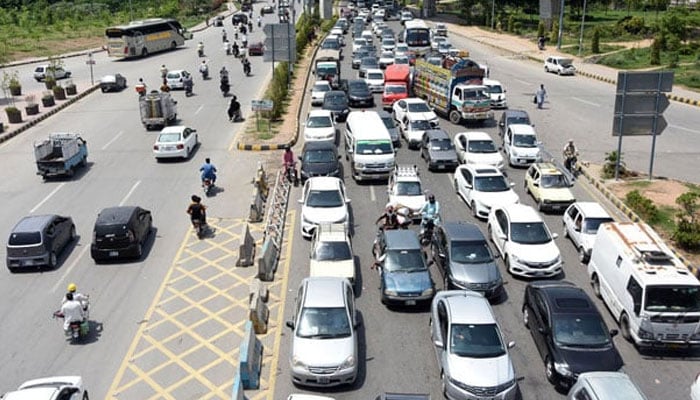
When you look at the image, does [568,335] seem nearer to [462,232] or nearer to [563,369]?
[563,369]

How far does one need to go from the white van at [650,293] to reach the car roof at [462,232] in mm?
3803

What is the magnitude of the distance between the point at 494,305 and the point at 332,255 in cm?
502

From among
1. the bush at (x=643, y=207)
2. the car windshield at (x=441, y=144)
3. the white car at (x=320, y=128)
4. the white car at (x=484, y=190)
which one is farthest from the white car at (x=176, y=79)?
the bush at (x=643, y=207)

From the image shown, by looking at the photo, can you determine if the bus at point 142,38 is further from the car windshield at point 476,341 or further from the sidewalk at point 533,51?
the car windshield at point 476,341

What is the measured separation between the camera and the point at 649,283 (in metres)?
16.9

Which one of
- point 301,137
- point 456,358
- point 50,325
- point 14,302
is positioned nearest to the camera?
point 456,358

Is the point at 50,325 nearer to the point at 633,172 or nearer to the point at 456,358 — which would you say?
the point at 456,358

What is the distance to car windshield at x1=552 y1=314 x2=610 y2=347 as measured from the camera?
15672mm

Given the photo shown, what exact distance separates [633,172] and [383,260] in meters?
16.3

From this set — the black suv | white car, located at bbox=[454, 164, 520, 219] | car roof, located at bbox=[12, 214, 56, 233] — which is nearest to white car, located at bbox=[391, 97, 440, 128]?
white car, located at bbox=[454, 164, 520, 219]

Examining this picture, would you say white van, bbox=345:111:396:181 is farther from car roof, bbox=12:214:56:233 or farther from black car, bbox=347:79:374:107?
car roof, bbox=12:214:56:233

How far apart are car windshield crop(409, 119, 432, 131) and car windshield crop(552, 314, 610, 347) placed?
1990cm

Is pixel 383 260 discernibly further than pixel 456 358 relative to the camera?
Yes

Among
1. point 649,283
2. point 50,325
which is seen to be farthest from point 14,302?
point 649,283
